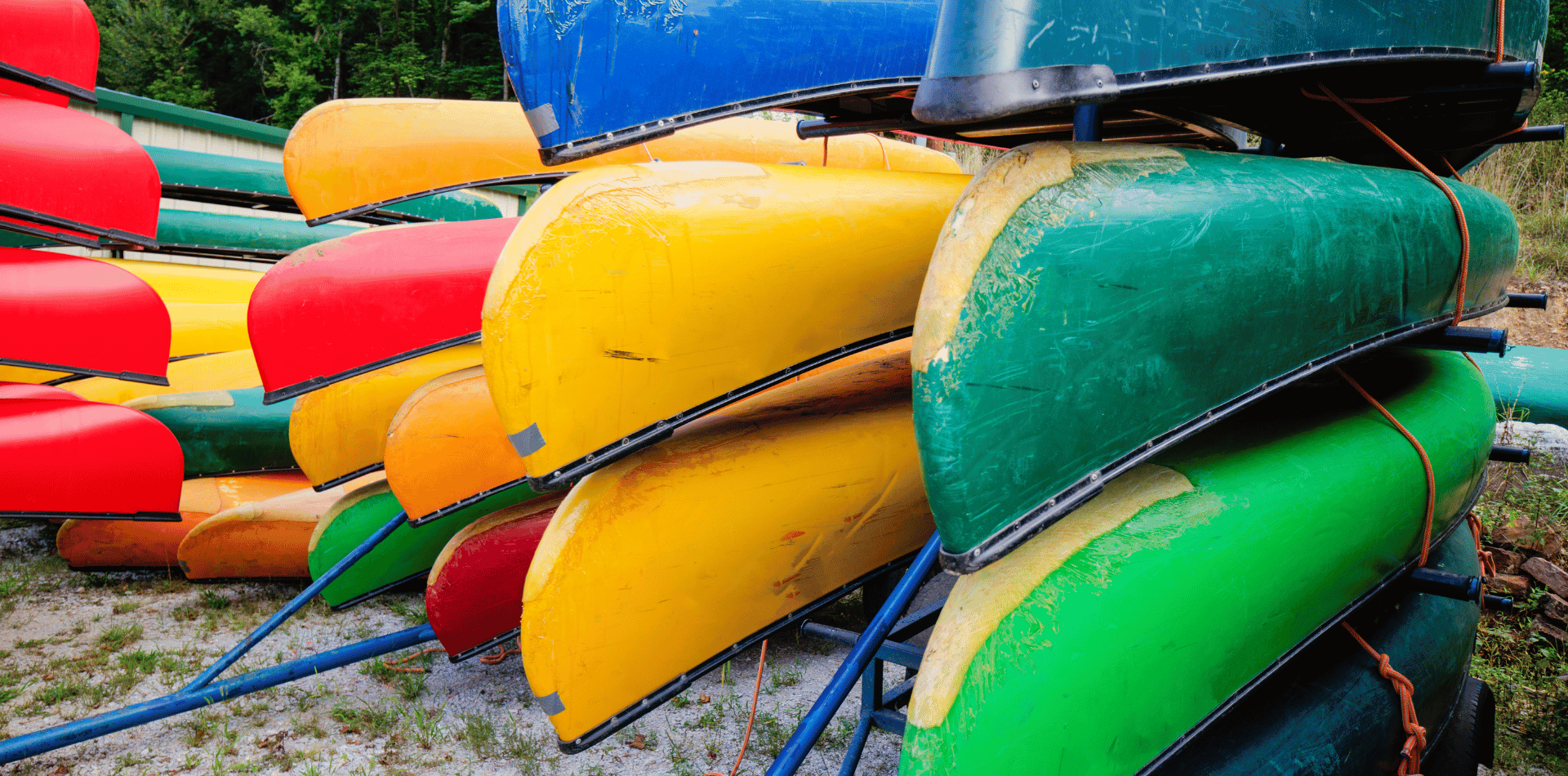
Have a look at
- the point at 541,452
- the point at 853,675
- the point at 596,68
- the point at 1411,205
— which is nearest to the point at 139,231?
the point at 596,68

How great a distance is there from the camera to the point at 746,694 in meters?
3.11

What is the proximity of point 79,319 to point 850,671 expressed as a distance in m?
3.31

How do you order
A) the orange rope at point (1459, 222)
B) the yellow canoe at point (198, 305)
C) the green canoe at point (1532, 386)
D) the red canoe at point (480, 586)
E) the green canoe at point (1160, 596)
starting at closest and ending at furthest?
1. the green canoe at point (1160, 596)
2. the orange rope at point (1459, 222)
3. the red canoe at point (480, 586)
4. the green canoe at point (1532, 386)
5. the yellow canoe at point (198, 305)

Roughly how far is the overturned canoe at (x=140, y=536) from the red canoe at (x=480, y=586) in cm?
176

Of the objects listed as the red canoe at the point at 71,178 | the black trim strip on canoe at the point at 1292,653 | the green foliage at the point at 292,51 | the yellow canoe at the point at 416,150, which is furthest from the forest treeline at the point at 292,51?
the black trim strip on canoe at the point at 1292,653

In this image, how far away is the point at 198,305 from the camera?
4.99 m

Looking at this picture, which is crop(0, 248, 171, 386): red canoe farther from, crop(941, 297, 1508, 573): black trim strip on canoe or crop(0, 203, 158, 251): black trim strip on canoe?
crop(941, 297, 1508, 573): black trim strip on canoe

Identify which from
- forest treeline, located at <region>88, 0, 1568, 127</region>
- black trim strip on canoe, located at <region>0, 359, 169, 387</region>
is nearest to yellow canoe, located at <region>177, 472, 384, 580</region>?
black trim strip on canoe, located at <region>0, 359, 169, 387</region>

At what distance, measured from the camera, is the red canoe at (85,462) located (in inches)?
126

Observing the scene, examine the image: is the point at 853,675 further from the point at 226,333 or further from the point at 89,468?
the point at 226,333

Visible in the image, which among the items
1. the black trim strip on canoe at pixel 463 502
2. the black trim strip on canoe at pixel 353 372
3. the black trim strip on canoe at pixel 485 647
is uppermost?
the black trim strip on canoe at pixel 353 372

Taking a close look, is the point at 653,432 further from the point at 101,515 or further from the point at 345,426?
the point at 101,515

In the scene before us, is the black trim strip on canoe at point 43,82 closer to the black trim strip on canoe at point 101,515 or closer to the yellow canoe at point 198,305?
the yellow canoe at point 198,305

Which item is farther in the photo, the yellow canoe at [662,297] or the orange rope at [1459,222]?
the orange rope at [1459,222]
